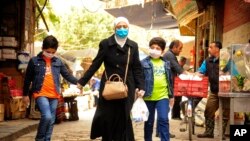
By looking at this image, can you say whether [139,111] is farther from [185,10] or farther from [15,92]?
[185,10]

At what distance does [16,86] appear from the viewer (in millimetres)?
15000

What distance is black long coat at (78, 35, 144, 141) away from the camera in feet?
23.7

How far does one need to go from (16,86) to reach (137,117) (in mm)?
8281

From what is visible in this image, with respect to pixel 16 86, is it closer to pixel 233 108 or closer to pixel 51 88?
pixel 51 88

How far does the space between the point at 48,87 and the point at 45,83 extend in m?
0.08

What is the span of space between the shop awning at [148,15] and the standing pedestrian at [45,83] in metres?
10.0

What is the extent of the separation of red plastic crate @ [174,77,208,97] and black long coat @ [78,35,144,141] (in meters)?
2.53

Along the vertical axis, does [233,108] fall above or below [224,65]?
below

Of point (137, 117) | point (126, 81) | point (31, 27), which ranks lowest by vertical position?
point (137, 117)

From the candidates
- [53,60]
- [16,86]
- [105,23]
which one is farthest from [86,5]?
[105,23]

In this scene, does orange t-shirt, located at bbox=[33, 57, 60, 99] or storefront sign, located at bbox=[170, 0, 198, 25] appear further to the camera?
storefront sign, located at bbox=[170, 0, 198, 25]

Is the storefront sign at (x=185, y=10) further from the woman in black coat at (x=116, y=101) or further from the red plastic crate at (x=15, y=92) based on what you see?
the woman in black coat at (x=116, y=101)

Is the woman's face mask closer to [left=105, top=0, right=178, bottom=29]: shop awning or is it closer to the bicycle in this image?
the bicycle

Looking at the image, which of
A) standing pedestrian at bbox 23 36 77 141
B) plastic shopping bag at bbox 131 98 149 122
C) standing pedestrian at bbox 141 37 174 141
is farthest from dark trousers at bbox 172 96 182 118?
plastic shopping bag at bbox 131 98 149 122
